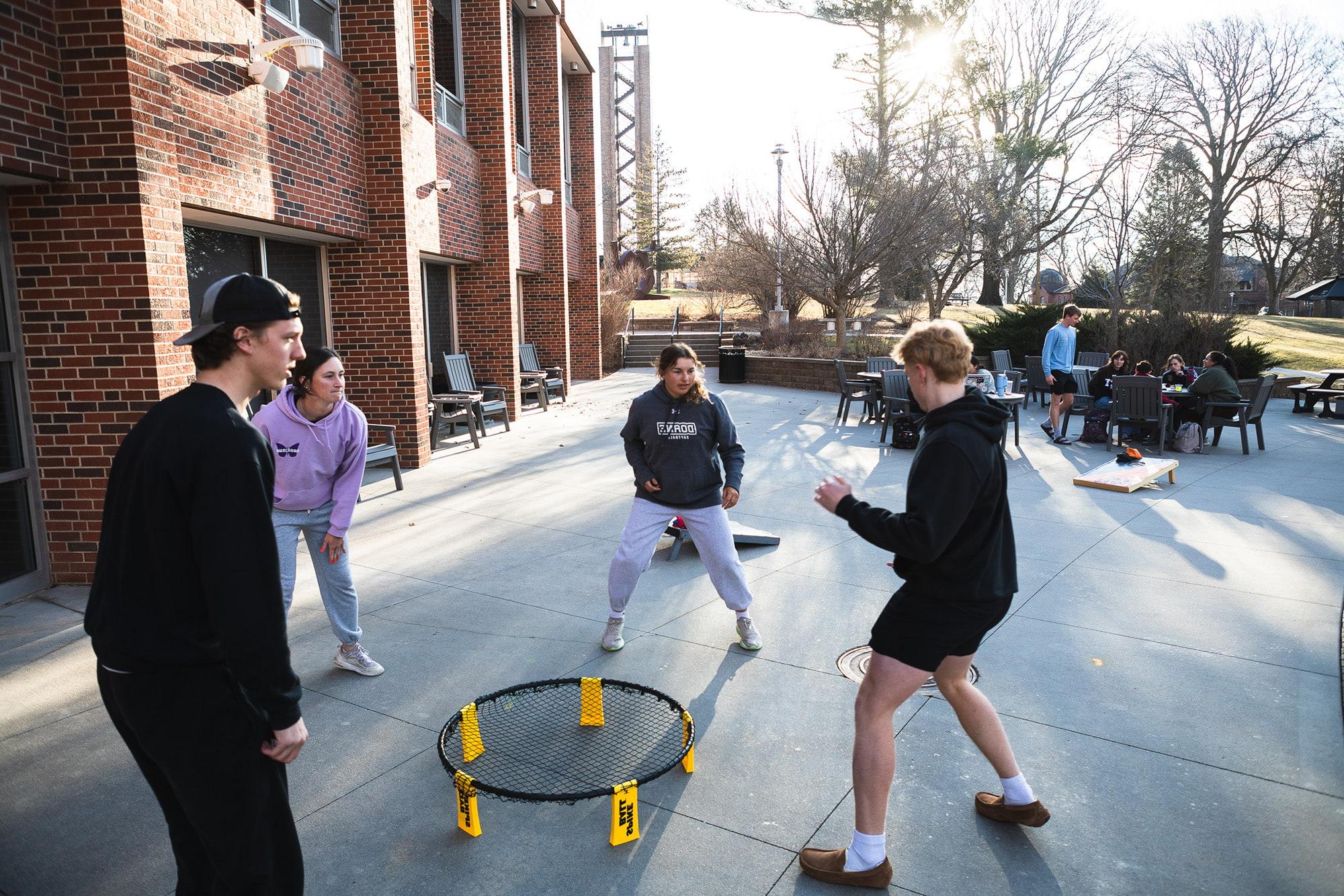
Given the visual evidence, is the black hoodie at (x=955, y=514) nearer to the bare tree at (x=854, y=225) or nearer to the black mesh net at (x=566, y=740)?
the black mesh net at (x=566, y=740)

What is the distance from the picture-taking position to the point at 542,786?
341 centimetres

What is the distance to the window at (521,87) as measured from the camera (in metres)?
18.4

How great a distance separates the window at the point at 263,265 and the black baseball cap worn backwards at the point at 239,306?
Result: 16.2 feet

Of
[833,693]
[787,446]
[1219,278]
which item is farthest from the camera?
[1219,278]

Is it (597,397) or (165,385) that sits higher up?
(165,385)

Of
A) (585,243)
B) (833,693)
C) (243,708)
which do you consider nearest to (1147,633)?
(833,693)

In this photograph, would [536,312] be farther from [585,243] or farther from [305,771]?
[305,771]

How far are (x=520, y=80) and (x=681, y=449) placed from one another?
16277 millimetres

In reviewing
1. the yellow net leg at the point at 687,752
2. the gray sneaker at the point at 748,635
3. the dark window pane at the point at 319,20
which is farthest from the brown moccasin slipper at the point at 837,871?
the dark window pane at the point at 319,20

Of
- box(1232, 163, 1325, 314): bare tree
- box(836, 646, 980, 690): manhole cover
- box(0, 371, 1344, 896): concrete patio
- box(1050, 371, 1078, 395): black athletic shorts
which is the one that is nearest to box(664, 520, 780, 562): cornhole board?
box(0, 371, 1344, 896): concrete patio

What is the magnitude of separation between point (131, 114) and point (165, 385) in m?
1.86

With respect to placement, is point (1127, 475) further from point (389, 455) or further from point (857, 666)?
point (389, 455)

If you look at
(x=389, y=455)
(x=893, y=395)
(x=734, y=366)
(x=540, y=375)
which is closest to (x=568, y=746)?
(x=389, y=455)

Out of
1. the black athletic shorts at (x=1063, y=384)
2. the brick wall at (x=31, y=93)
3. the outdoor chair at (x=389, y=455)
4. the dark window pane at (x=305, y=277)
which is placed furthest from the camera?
the black athletic shorts at (x=1063, y=384)
